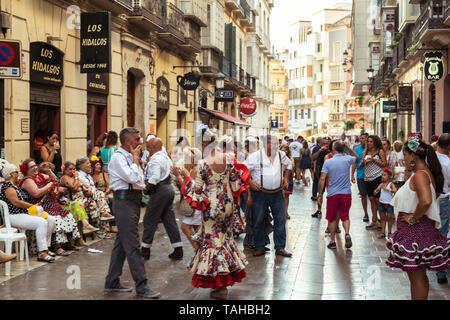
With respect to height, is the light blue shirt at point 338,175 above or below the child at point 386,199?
above

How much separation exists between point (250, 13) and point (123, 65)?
24694mm

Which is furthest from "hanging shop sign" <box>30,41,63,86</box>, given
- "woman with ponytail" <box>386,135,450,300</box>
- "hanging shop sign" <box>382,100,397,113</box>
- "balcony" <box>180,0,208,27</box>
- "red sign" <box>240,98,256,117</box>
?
"red sign" <box>240,98,256,117</box>

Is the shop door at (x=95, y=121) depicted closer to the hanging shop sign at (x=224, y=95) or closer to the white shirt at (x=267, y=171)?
the white shirt at (x=267, y=171)

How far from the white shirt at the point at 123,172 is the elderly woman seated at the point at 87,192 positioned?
363cm

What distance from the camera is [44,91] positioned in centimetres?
1309

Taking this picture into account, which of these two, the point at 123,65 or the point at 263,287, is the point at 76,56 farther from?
the point at 263,287

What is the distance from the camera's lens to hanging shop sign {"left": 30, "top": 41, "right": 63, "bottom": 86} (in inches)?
489

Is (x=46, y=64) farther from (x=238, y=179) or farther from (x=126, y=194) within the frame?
(x=238, y=179)

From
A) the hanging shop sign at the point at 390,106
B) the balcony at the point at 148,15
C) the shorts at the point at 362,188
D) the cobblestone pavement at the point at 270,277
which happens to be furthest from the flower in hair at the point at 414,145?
the hanging shop sign at the point at 390,106

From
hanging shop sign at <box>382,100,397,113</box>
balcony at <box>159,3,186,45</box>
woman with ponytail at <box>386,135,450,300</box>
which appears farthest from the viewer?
hanging shop sign at <box>382,100,397,113</box>

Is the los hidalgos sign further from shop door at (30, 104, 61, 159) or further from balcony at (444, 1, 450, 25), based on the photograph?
balcony at (444, 1, 450, 25)

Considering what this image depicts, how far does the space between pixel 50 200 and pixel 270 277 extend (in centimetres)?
372

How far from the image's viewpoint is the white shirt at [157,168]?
8.85 m

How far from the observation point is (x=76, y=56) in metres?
14.6
